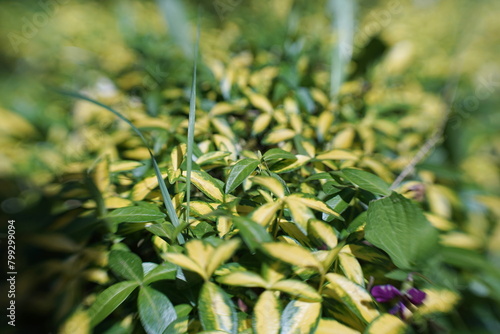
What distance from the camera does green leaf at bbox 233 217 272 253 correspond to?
52 cm

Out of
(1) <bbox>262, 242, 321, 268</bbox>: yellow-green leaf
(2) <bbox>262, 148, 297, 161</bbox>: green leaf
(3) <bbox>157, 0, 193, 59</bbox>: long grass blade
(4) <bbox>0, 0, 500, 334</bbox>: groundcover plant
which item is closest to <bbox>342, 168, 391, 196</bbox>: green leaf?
(4) <bbox>0, 0, 500, 334</bbox>: groundcover plant

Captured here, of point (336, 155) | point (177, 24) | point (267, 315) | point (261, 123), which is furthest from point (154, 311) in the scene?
point (177, 24)

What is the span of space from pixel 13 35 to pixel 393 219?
2886mm

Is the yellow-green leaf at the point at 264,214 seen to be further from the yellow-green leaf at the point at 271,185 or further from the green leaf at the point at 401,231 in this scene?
the green leaf at the point at 401,231

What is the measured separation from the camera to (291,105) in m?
1.24

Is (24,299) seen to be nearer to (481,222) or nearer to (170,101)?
(170,101)

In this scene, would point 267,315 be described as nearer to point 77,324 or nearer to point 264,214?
point 264,214

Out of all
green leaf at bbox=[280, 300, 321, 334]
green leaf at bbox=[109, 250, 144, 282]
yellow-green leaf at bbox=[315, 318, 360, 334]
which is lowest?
yellow-green leaf at bbox=[315, 318, 360, 334]

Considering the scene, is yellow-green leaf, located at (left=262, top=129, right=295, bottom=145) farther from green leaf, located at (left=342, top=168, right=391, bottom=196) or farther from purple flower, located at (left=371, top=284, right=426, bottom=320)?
purple flower, located at (left=371, top=284, right=426, bottom=320)

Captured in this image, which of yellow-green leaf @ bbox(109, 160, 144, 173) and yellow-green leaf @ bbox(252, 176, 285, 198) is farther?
yellow-green leaf @ bbox(109, 160, 144, 173)

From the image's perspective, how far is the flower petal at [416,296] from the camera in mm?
623

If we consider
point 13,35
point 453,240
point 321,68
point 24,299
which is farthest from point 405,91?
point 13,35

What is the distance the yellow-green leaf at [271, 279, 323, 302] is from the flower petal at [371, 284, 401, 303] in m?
0.19

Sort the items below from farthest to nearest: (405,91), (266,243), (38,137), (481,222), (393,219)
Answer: (405,91), (38,137), (481,222), (393,219), (266,243)
